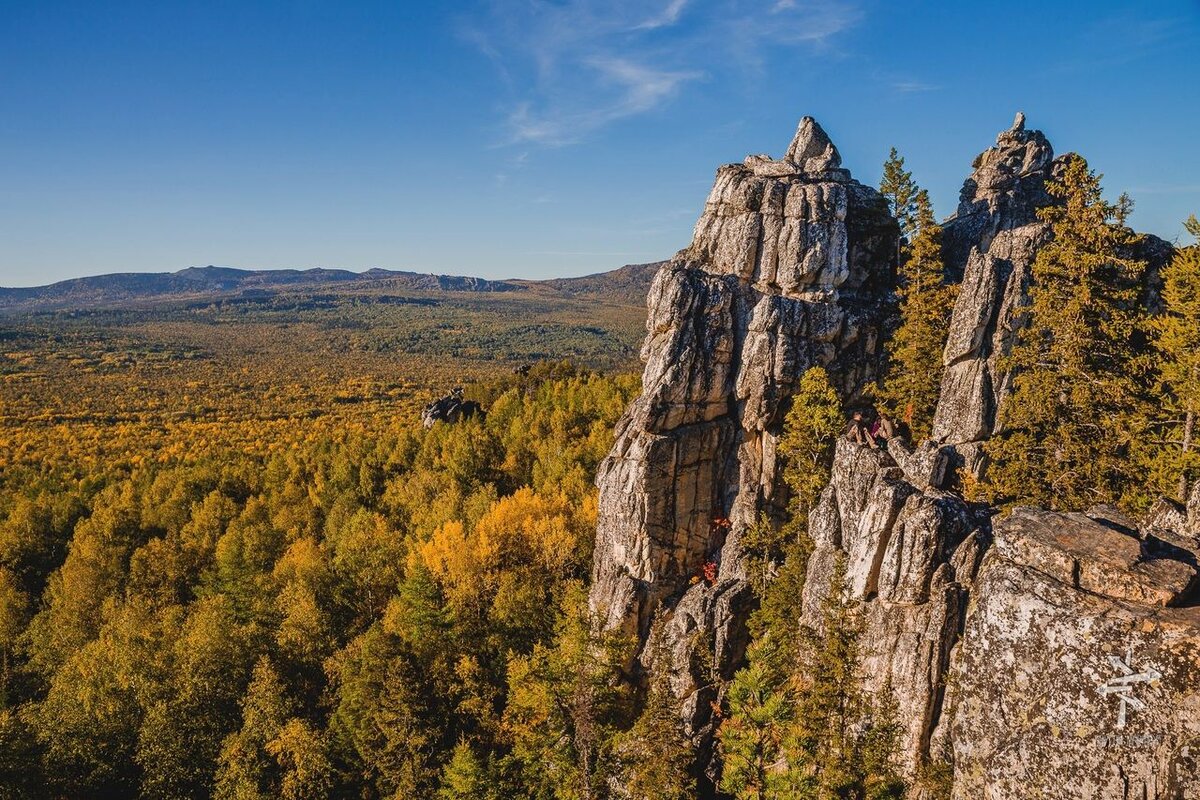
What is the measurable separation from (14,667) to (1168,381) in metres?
72.1

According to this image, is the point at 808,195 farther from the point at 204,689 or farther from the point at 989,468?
the point at 204,689

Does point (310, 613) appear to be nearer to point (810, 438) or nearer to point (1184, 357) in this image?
point (810, 438)

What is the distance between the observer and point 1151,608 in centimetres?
1466

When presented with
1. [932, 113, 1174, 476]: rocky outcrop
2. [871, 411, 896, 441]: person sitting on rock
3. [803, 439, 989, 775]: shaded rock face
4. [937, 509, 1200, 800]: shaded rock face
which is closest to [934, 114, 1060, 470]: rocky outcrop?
[932, 113, 1174, 476]: rocky outcrop

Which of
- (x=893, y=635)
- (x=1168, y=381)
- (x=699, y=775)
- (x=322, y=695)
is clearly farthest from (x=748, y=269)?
(x=322, y=695)

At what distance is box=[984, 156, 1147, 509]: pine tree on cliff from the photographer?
2708 centimetres

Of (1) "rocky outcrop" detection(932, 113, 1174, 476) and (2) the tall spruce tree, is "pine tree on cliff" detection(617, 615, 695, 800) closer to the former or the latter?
(2) the tall spruce tree

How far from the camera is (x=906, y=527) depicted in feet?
77.7

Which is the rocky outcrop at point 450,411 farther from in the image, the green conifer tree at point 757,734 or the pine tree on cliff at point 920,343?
the green conifer tree at point 757,734

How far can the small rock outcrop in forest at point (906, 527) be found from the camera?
48.3ft

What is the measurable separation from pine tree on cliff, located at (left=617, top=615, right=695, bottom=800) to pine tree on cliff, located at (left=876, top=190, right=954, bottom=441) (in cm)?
1915

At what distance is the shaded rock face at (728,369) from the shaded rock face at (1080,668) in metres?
19.2

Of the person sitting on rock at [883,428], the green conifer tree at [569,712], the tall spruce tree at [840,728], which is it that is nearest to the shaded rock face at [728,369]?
the person sitting on rock at [883,428]

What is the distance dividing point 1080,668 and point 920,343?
23137mm
